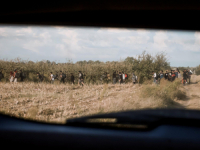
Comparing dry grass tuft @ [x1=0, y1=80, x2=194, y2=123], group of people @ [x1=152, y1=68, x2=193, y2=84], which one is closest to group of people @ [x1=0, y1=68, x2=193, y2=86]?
group of people @ [x1=152, y1=68, x2=193, y2=84]

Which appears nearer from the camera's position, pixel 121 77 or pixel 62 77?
pixel 62 77

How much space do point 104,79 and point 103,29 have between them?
2.04m

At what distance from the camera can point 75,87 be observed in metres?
5.42

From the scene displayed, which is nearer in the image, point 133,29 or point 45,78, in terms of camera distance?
point 133,29

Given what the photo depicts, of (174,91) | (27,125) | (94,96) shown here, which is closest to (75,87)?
(94,96)

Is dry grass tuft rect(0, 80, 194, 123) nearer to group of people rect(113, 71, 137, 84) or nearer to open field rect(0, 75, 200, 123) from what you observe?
open field rect(0, 75, 200, 123)

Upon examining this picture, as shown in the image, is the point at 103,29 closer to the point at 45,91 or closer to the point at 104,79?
the point at 104,79

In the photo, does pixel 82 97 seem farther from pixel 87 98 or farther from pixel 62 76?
pixel 62 76

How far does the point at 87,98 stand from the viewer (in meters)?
5.11

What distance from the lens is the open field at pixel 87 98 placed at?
4242mm

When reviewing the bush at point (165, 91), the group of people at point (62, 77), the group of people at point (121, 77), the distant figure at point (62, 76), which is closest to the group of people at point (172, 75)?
the bush at point (165, 91)

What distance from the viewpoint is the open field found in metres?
4.24

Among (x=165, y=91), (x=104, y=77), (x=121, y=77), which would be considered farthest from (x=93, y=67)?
(x=165, y=91)

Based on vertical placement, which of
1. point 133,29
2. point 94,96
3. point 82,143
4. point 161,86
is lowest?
point 82,143
